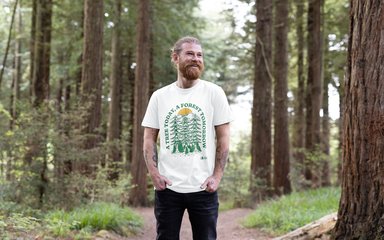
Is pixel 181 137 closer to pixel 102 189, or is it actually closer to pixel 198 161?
pixel 198 161

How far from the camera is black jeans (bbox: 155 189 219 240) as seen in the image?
349cm

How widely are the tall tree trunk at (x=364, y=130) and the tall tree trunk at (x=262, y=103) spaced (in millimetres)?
9631

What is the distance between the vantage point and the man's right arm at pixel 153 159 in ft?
11.5

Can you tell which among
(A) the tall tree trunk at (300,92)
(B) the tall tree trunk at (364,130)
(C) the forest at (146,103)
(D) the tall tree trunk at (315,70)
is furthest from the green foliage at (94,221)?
(A) the tall tree trunk at (300,92)

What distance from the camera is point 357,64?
429cm

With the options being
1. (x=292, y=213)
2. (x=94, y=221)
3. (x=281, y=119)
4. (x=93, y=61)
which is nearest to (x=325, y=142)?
(x=281, y=119)

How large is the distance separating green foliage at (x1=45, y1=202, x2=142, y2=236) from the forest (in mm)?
49

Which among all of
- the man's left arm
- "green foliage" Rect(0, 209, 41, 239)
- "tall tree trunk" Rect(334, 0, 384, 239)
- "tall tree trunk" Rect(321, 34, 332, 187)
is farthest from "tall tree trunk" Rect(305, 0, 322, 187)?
the man's left arm

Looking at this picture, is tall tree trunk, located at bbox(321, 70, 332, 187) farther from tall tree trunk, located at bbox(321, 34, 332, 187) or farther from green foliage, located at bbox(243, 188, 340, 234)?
green foliage, located at bbox(243, 188, 340, 234)

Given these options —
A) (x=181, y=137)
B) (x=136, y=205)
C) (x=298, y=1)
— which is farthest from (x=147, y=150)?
(x=298, y=1)

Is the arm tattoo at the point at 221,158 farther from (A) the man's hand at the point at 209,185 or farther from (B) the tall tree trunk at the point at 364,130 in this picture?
(B) the tall tree trunk at the point at 364,130

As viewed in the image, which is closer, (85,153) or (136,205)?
(85,153)

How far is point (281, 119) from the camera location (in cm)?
1506

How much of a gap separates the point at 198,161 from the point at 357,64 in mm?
1879
